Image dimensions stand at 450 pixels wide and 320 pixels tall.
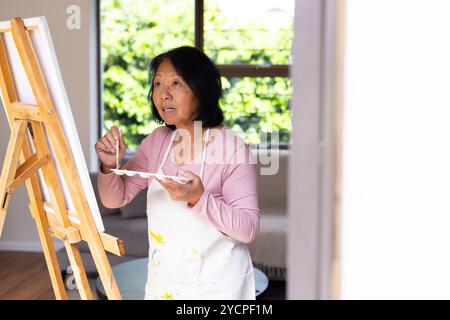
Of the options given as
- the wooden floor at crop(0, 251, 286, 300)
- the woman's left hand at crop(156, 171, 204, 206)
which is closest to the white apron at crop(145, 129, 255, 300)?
the woman's left hand at crop(156, 171, 204, 206)

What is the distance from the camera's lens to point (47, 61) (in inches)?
57.9

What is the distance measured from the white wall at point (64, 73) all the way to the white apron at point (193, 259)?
3.01 metres

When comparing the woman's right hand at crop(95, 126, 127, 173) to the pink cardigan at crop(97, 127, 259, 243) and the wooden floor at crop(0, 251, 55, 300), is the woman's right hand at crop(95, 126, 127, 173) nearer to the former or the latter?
the pink cardigan at crop(97, 127, 259, 243)

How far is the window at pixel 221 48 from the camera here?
Result: 4.66m

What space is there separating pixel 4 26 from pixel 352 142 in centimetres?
113

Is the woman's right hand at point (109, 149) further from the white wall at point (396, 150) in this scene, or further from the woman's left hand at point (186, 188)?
the white wall at point (396, 150)

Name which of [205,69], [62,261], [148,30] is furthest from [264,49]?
[205,69]

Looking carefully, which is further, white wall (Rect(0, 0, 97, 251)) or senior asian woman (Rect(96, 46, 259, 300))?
white wall (Rect(0, 0, 97, 251))

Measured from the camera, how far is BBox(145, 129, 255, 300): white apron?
159 cm

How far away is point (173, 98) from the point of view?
5.24 ft

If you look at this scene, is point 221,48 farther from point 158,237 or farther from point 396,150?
point 396,150

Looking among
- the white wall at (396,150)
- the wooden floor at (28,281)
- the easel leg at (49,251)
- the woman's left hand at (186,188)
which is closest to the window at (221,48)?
the wooden floor at (28,281)

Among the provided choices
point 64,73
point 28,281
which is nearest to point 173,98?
point 28,281

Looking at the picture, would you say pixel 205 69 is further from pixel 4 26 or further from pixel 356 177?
pixel 356 177
